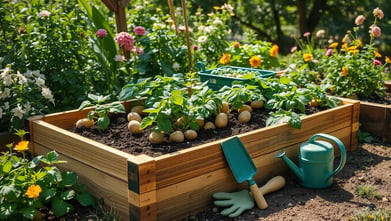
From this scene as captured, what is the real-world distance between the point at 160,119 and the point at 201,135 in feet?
1.06

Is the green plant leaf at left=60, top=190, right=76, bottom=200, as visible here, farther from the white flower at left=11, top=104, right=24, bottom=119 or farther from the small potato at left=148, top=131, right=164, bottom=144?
the white flower at left=11, top=104, right=24, bottom=119

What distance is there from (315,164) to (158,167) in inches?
41.8

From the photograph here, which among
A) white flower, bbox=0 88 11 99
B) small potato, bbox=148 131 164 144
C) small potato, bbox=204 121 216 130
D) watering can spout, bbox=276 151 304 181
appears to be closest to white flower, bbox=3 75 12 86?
white flower, bbox=0 88 11 99

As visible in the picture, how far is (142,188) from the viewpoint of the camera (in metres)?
2.53

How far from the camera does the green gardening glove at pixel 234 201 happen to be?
2.79 m

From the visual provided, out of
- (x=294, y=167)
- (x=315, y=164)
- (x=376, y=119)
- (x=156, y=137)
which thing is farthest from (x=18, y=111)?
(x=376, y=119)

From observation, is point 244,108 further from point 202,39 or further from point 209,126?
point 202,39

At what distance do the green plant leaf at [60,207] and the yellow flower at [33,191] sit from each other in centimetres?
16

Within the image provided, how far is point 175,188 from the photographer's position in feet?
8.86

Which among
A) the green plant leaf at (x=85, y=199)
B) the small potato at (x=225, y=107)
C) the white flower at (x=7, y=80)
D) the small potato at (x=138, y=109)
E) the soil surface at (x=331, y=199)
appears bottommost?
the soil surface at (x=331, y=199)

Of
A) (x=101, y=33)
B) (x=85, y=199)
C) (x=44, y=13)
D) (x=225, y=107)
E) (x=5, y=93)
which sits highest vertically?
Result: (x=44, y=13)

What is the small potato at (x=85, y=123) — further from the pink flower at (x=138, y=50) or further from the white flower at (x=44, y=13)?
the white flower at (x=44, y=13)

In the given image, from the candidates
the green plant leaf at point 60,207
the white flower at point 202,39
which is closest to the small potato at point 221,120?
the green plant leaf at point 60,207

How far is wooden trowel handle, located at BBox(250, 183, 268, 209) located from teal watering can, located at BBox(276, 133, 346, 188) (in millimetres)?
330
